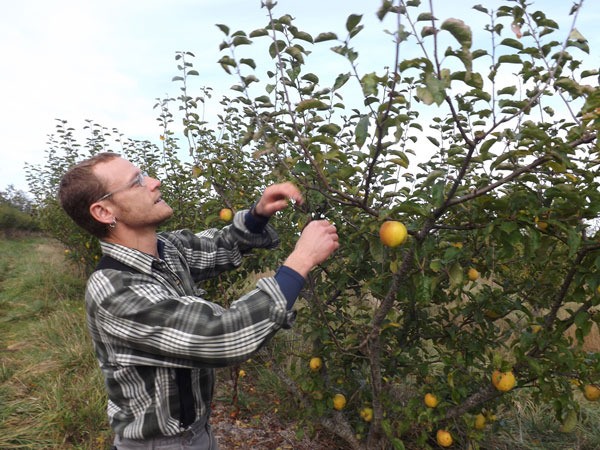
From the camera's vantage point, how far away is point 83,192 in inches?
66.3

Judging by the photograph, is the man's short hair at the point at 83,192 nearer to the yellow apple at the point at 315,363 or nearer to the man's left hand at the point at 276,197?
the man's left hand at the point at 276,197

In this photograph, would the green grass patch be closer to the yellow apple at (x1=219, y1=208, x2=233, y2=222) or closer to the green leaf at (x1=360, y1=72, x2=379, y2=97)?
the yellow apple at (x1=219, y1=208, x2=233, y2=222)

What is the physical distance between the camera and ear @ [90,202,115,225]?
168cm

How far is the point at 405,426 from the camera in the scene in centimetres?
218

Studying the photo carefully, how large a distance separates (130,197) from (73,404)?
254 centimetres

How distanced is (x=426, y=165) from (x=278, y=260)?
1.07m

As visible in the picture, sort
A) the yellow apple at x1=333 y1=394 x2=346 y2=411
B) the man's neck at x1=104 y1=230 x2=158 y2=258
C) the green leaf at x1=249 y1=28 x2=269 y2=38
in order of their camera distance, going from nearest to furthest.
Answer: the man's neck at x1=104 y1=230 x2=158 y2=258
the green leaf at x1=249 y1=28 x2=269 y2=38
the yellow apple at x1=333 y1=394 x2=346 y2=411

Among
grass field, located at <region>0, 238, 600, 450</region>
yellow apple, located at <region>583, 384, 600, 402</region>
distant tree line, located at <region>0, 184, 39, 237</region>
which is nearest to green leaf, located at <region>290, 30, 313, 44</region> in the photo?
yellow apple, located at <region>583, 384, 600, 402</region>

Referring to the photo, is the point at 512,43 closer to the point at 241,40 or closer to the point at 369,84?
the point at 369,84

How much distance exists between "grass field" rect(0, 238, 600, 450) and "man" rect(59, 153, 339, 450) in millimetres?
1386

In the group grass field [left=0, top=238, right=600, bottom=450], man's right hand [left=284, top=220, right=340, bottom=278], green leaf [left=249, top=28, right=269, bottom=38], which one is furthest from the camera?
grass field [left=0, top=238, right=600, bottom=450]

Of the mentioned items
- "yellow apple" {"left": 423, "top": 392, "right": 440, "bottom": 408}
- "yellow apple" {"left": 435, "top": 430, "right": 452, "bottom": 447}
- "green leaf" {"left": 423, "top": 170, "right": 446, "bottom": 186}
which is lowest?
"yellow apple" {"left": 435, "top": 430, "right": 452, "bottom": 447}

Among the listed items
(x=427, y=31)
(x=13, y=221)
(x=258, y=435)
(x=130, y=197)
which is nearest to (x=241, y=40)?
(x=130, y=197)

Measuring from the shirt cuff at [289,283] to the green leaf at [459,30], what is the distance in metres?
0.82
